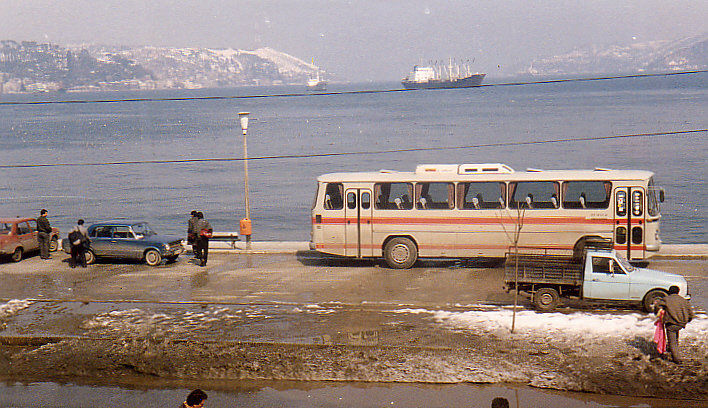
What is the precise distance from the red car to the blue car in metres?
2.64

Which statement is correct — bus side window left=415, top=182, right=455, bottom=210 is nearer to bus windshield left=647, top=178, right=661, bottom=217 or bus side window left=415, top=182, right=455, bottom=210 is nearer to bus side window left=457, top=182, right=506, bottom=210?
bus side window left=457, top=182, right=506, bottom=210

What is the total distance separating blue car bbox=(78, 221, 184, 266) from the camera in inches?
914

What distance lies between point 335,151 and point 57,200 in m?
39.3

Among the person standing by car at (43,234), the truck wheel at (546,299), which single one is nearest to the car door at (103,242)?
the person standing by car at (43,234)

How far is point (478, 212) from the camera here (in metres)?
21.4

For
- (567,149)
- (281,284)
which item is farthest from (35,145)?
(281,284)

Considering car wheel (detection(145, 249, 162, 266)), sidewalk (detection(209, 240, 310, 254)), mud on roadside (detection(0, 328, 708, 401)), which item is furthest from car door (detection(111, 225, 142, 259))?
mud on roadside (detection(0, 328, 708, 401))

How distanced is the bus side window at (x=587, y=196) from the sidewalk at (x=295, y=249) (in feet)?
12.2

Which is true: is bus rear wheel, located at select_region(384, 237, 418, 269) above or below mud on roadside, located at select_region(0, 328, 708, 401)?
above

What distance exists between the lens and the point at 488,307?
16516mm

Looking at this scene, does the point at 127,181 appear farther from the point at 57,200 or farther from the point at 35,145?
the point at 35,145

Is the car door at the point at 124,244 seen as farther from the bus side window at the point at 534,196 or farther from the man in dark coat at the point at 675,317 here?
the man in dark coat at the point at 675,317

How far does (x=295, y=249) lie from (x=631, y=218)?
1145 centimetres

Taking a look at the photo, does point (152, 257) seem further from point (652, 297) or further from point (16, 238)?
point (652, 297)
